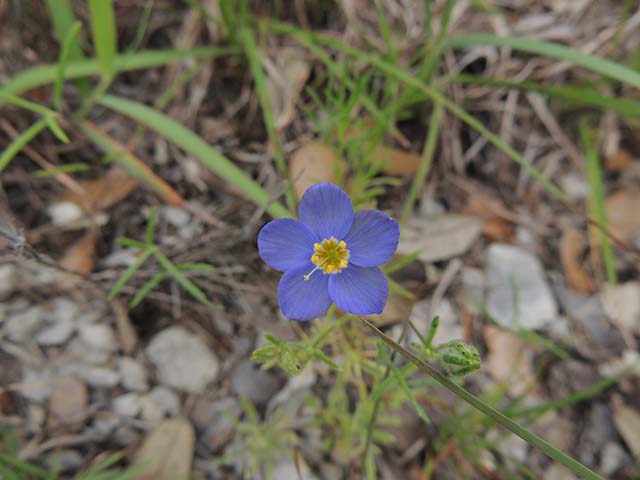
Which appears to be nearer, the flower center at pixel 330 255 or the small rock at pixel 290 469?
the flower center at pixel 330 255

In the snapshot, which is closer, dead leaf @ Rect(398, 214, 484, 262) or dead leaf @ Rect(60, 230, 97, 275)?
dead leaf @ Rect(60, 230, 97, 275)

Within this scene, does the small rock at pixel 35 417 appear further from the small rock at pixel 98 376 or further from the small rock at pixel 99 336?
the small rock at pixel 99 336

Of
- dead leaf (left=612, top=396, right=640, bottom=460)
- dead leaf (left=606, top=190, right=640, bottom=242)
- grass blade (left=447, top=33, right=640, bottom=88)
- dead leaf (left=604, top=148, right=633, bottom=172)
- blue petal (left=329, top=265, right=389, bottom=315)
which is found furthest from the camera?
dead leaf (left=604, top=148, right=633, bottom=172)

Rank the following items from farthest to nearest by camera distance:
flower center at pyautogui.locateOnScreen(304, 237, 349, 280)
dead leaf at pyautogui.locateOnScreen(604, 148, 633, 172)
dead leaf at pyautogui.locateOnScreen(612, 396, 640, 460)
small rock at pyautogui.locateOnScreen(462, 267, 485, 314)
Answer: dead leaf at pyautogui.locateOnScreen(604, 148, 633, 172)
small rock at pyautogui.locateOnScreen(462, 267, 485, 314)
dead leaf at pyautogui.locateOnScreen(612, 396, 640, 460)
flower center at pyautogui.locateOnScreen(304, 237, 349, 280)

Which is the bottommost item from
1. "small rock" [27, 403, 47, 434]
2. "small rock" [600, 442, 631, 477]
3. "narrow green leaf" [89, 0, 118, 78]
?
"small rock" [600, 442, 631, 477]

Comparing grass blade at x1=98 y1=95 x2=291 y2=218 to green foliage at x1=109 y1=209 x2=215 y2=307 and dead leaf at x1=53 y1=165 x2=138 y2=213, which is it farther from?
green foliage at x1=109 y1=209 x2=215 y2=307

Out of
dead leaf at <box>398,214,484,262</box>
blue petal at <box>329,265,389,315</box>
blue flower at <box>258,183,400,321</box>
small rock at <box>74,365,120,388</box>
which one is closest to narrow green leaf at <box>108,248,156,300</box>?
small rock at <box>74,365,120,388</box>

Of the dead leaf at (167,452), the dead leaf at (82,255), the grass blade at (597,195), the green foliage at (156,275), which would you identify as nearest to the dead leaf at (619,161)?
the grass blade at (597,195)

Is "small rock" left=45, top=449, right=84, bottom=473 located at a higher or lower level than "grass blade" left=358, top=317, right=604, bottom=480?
lower
